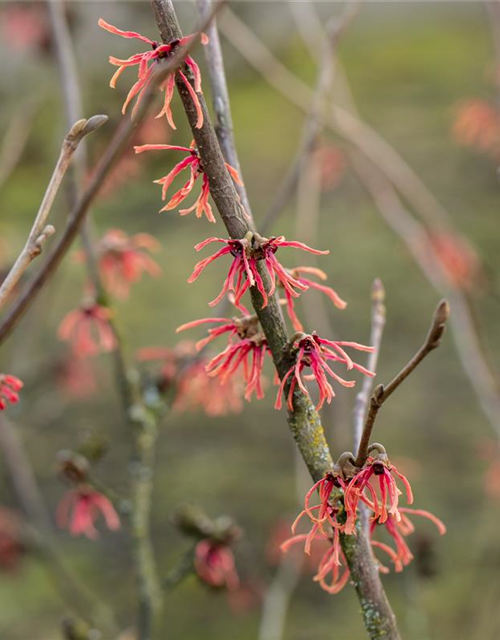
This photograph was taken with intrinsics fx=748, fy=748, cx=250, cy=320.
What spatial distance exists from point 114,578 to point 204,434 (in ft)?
1.17

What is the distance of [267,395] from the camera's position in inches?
65.2

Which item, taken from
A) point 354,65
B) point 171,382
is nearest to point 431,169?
point 354,65

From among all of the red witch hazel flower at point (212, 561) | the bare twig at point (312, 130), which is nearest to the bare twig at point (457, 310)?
the bare twig at point (312, 130)

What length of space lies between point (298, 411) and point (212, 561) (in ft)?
1.37

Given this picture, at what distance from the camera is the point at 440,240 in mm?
1517

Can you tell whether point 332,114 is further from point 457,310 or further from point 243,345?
point 243,345

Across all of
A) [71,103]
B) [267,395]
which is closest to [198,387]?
[71,103]

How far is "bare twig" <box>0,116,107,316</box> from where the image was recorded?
368 mm

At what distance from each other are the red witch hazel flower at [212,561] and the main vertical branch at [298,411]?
1.23 ft

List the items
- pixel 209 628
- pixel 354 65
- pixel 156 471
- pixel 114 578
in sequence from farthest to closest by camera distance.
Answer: pixel 354 65 < pixel 156 471 < pixel 114 578 < pixel 209 628

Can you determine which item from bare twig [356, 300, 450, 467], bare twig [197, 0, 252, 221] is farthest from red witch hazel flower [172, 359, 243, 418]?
bare twig [356, 300, 450, 467]

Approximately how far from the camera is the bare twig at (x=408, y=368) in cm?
32

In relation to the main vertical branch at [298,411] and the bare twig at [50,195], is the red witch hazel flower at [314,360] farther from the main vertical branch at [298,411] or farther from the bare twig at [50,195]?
the bare twig at [50,195]

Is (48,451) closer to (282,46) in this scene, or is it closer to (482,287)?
(482,287)
